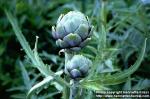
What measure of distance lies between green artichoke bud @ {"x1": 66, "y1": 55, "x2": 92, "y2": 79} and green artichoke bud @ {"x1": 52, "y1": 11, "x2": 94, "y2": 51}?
2 cm

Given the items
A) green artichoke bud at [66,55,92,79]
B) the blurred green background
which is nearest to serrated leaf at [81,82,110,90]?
green artichoke bud at [66,55,92,79]

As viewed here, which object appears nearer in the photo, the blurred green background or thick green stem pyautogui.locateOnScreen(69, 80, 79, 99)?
thick green stem pyautogui.locateOnScreen(69, 80, 79, 99)

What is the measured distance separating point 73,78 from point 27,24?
3.24 feet

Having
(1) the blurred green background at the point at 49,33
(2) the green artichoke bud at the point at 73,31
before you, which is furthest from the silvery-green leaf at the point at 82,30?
(1) the blurred green background at the point at 49,33

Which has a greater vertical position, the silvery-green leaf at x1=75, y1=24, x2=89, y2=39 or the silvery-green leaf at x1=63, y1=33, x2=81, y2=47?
the silvery-green leaf at x1=75, y1=24, x2=89, y2=39

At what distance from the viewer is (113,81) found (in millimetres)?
873

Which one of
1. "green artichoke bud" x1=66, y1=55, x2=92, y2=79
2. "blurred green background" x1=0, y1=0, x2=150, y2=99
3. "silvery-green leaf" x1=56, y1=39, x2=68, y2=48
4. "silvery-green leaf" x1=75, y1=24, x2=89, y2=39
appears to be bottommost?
"green artichoke bud" x1=66, y1=55, x2=92, y2=79

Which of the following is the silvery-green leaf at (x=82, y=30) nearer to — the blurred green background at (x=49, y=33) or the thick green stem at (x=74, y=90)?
the thick green stem at (x=74, y=90)

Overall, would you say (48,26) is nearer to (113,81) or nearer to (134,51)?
(134,51)

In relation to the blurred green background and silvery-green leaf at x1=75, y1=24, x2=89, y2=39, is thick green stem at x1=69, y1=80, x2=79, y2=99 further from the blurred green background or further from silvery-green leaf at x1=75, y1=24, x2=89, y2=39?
the blurred green background

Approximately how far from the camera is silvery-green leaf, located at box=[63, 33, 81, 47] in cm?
83

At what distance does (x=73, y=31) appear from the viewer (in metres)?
0.83

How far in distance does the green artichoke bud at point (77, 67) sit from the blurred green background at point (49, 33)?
41 cm

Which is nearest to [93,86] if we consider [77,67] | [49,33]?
[77,67]
